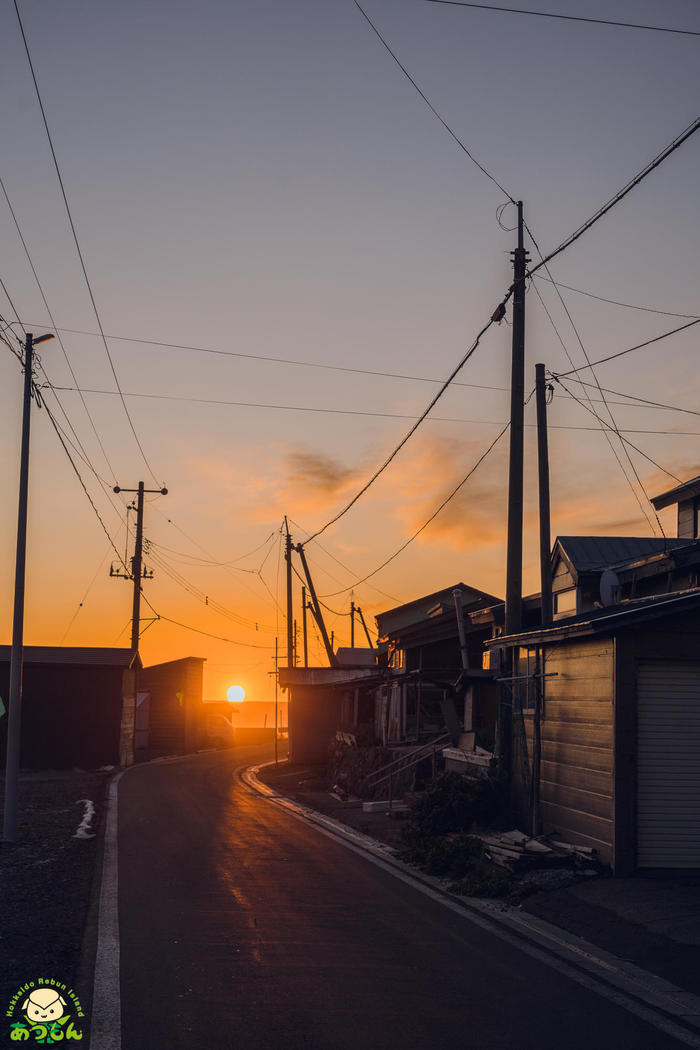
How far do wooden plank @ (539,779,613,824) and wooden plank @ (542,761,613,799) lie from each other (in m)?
0.06

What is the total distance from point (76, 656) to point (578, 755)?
33.5m

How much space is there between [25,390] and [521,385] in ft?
32.2

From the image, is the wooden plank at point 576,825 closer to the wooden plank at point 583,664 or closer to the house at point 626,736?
the house at point 626,736

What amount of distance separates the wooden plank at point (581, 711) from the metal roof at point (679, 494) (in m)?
13.3

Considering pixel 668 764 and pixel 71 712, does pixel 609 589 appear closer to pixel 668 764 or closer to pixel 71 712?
pixel 668 764

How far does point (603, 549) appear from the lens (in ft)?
114

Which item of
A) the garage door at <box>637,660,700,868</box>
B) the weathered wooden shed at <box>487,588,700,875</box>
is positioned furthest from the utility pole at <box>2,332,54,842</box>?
the garage door at <box>637,660,700,868</box>

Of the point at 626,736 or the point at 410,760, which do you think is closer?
the point at 626,736

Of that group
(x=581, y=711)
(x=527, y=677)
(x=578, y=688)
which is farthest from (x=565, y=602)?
(x=581, y=711)

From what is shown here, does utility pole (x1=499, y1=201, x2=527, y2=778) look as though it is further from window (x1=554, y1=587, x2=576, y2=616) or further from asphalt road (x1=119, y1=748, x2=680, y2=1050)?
window (x1=554, y1=587, x2=576, y2=616)

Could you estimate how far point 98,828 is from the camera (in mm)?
19984

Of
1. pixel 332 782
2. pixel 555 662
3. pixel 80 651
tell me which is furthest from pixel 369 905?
pixel 80 651

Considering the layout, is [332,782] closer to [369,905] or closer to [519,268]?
[519,268]

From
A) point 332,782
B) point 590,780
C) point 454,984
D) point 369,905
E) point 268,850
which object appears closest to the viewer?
point 454,984
